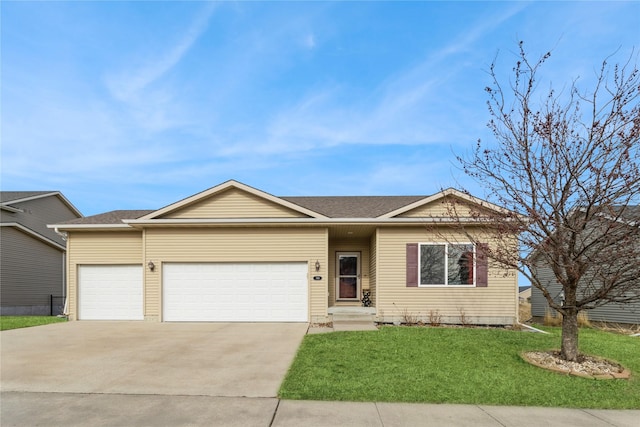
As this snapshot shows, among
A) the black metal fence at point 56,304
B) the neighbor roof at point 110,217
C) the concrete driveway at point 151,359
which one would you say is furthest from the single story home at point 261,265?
the black metal fence at point 56,304

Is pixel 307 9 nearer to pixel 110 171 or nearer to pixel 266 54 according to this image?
pixel 266 54

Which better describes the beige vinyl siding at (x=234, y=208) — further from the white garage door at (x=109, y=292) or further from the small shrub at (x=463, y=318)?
the small shrub at (x=463, y=318)

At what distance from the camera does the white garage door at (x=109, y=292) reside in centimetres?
1381

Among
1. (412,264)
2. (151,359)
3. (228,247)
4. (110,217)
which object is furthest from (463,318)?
(110,217)

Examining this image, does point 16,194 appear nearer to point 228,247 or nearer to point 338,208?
point 228,247

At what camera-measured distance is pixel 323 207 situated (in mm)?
15430

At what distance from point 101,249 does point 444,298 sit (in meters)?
12.3

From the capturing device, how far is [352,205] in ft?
51.2

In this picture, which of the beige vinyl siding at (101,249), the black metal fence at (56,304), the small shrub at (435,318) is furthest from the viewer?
the black metal fence at (56,304)

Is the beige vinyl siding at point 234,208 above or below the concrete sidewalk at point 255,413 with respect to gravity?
above

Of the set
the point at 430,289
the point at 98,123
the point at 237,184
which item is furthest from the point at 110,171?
the point at 430,289

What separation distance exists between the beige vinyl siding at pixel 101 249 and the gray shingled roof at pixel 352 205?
6.20 m

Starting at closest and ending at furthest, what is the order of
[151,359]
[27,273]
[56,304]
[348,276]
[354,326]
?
[151,359]
[354,326]
[348,276]
[27,273]
[56,304]

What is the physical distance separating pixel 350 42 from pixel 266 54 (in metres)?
2.83
